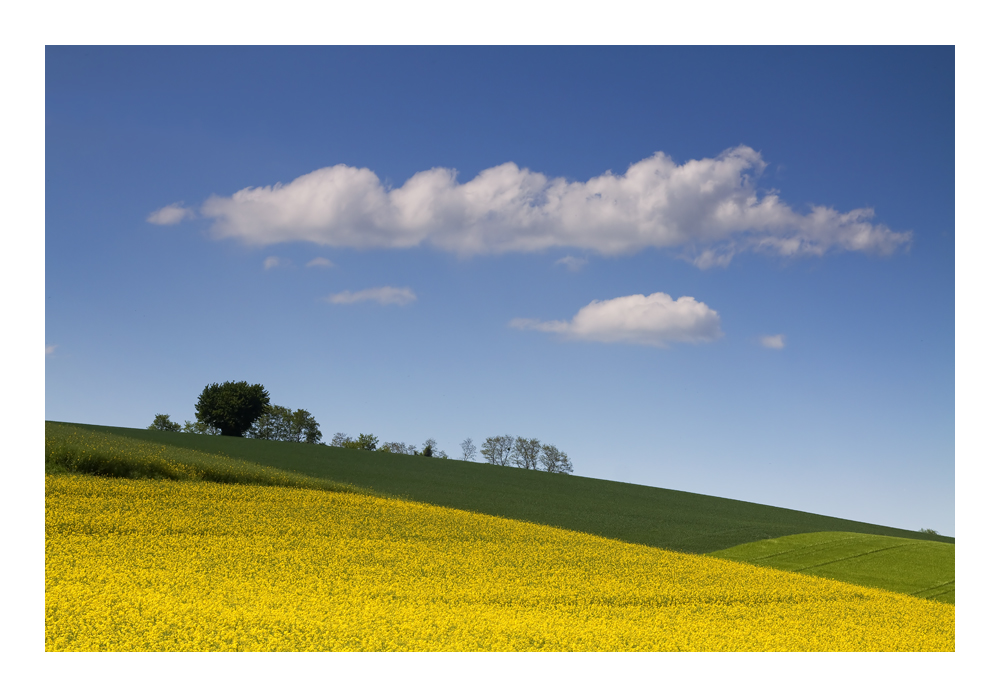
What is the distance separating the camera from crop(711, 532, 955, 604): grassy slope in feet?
47.1

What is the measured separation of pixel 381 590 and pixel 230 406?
41342mm

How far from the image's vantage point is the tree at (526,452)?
53562mm

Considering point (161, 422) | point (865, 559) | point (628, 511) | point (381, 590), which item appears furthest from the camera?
point (161, 422)

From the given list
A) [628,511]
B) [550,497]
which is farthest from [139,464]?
[628,511]

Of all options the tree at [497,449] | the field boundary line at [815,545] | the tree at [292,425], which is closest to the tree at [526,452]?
the tree at [497,449]

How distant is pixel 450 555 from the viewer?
35.7 ft

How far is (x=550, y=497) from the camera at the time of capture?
26.1 m

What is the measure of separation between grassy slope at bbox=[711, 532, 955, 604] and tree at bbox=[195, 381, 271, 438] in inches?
1479

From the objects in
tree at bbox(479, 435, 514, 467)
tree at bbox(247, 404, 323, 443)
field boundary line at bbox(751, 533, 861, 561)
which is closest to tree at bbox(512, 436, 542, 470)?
tree at bbox(479, 435, 514, 467)

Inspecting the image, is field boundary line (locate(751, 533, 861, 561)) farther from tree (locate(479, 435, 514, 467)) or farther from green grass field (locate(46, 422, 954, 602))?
tree (locate(479, 435, 514, 467))

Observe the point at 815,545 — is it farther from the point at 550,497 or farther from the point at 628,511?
the point at 550,497
